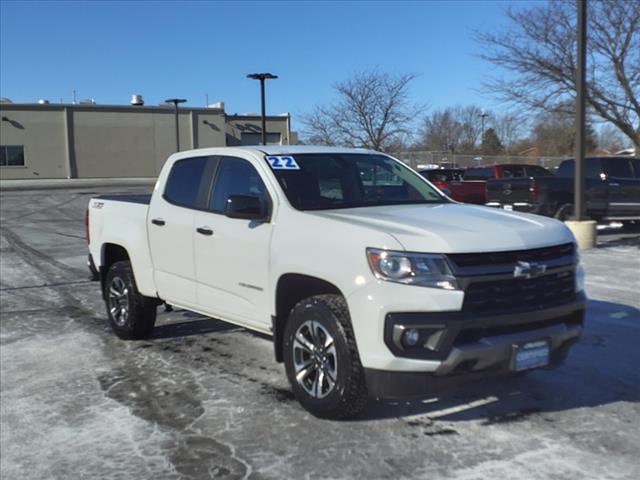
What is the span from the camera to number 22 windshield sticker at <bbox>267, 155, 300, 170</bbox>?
5061 millimetres

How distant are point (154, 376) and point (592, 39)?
22470 millimetres

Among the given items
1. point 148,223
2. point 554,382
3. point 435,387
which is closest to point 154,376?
point 148,223

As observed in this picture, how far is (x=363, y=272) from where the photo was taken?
3920 mm

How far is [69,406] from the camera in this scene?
4.80 m

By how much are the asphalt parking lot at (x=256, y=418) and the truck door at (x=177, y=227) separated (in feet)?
2.28

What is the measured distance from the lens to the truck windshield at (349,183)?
4925 mm

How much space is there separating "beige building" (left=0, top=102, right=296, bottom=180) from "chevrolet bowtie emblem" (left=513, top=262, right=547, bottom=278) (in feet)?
178

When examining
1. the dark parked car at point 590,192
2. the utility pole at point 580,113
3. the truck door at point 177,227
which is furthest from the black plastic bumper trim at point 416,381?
the dark parked car at point 590,192

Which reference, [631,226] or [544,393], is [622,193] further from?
[544,393]

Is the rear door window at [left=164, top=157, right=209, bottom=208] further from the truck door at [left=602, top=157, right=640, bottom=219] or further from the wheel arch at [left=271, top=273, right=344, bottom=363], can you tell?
the truck door at [left=602, top=157, right=640, bottom=219]

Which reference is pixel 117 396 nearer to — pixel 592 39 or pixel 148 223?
pixel 148 223

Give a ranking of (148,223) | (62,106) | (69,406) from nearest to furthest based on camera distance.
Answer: (69,406) < (148,223) < (62,106)

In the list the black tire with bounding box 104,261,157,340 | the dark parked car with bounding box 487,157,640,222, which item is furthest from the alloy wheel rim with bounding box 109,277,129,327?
the dark parked car with bounding box 487,157,640,222

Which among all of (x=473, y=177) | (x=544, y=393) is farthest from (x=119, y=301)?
(x=473, y=177)
